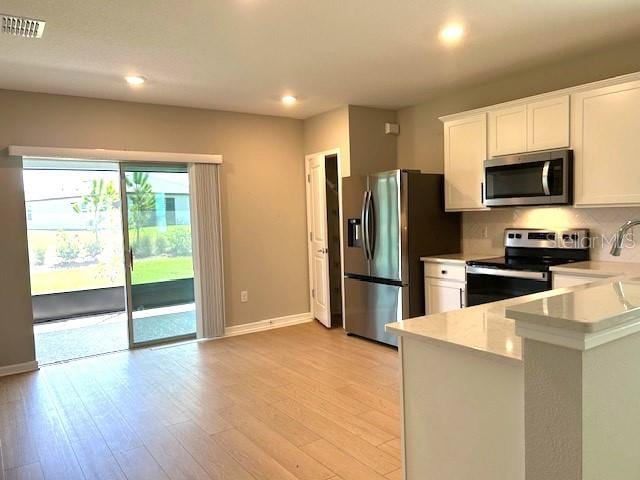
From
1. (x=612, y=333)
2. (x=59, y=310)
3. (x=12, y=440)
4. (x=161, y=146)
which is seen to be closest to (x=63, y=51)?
(x=161, y=146)

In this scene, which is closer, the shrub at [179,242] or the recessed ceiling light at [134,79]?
the recessed ceiling light at [134,79]

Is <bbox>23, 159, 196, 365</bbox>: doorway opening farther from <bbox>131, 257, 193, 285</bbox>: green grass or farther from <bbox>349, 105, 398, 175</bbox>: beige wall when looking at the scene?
<bbox>349, 105, 398, 175</bbox>: beige wall

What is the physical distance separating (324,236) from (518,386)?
168 inches

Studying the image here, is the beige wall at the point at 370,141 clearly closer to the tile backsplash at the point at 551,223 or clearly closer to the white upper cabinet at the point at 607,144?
the tile backsplash at the point at 551,223

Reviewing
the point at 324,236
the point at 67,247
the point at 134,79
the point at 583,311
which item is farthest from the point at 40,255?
the point at 583,311

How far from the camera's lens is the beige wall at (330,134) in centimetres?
519

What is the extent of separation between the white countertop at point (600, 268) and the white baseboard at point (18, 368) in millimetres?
4524

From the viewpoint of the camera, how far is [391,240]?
456 centimetres

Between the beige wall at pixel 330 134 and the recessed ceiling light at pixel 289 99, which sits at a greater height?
the recessed ceiling light at pixel 289 99

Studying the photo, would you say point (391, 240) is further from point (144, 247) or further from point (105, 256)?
point (105, 256)

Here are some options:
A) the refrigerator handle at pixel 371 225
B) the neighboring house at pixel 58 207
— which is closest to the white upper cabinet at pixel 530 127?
the refrigerator handle at pixel 371 225

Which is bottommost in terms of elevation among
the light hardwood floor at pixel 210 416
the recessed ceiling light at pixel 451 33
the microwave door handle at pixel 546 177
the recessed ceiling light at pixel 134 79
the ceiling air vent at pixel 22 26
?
the light hardwood floor at pixel 210 416

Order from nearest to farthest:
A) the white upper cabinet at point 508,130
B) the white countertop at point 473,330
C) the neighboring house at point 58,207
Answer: the white countertop at point 473,330 < the white upper cabinet at point 508,130 < the neighboring house at point 58,207

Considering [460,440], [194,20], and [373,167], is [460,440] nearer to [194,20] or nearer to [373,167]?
[194,20]
